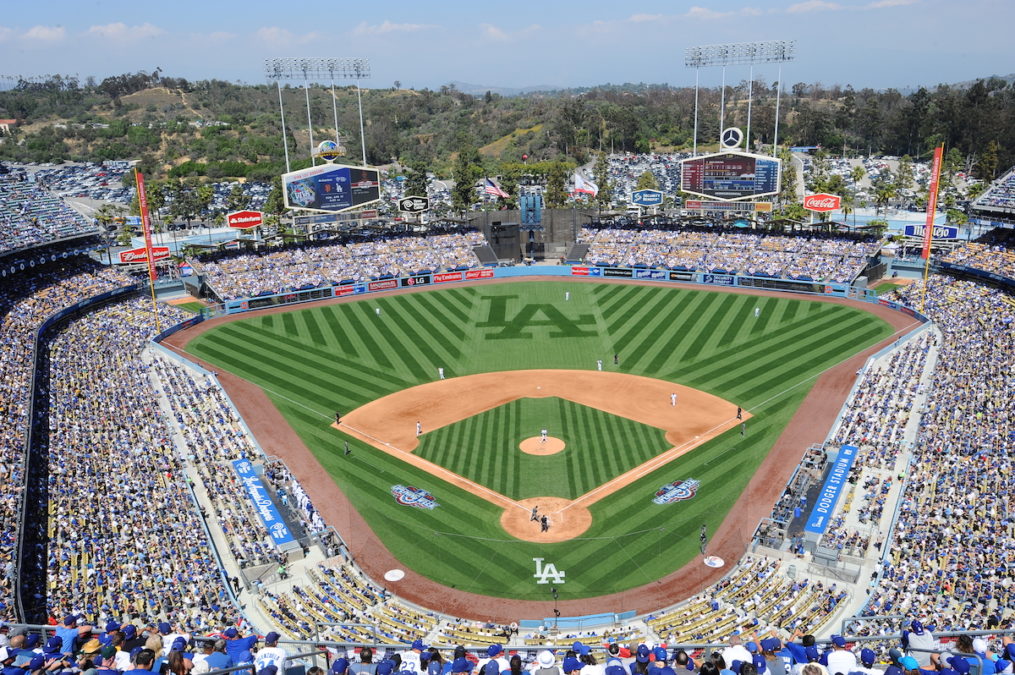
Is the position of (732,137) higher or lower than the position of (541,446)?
higher

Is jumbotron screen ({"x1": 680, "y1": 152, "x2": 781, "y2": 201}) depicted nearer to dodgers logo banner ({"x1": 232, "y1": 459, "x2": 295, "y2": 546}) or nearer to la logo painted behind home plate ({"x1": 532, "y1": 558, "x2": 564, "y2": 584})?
la logo painted behind home plate ({"x1": 532, "y1": 558, "x2": 564, "y2": 584})

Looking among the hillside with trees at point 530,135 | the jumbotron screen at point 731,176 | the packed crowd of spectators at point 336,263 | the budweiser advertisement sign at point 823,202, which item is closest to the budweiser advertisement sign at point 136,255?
the packed crowd of spectators at point 336,263

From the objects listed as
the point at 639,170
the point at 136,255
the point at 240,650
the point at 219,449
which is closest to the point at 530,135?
the point at 639,170

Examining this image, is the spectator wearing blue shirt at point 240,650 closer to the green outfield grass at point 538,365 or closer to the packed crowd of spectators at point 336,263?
the green outfield grass at point 538,365

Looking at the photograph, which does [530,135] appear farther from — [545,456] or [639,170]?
[545,456]

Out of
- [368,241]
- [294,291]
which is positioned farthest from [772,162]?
[294,291]

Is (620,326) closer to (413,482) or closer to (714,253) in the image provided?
(714,253)
